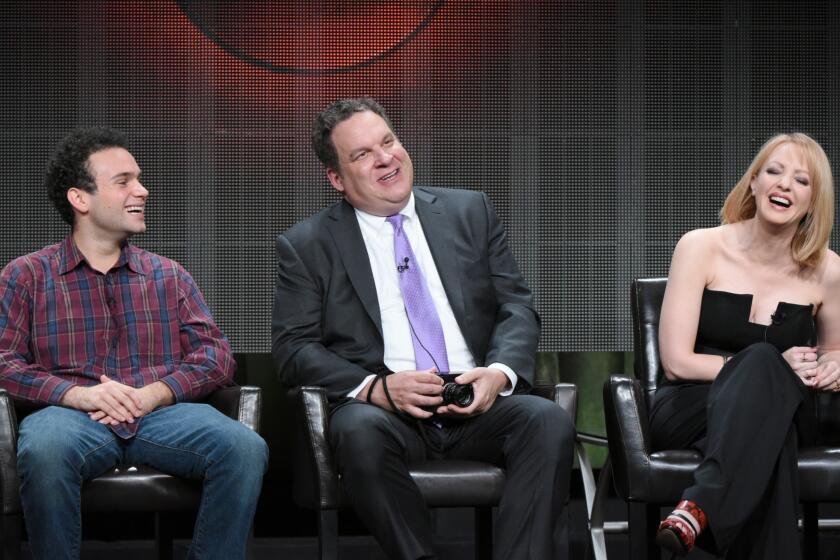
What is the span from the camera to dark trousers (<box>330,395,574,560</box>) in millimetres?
2826

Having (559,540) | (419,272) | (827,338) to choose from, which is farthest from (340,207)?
(827,338)

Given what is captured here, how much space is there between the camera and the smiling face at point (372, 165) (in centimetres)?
343

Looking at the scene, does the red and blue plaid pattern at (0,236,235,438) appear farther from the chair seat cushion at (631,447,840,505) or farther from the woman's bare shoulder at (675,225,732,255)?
the woman's bare shoulder at (675,225,732,255)

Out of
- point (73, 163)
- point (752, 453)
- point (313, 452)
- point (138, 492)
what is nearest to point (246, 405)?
point (313, 452)

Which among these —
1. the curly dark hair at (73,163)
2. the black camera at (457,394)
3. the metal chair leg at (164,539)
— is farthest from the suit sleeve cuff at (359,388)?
the curly dark hair at (73,163)

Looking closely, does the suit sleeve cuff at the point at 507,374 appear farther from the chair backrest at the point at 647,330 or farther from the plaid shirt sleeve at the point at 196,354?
the plaid shirt sleeve at the point at 196,354

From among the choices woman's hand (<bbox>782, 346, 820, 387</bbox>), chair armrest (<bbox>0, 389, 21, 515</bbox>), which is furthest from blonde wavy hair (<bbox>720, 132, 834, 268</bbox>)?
chair armrest (<bbox>0, 389, 21, 515</bbox>)

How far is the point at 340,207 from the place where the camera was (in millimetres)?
3529

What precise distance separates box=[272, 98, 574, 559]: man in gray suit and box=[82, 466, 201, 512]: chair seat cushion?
0.42 meters

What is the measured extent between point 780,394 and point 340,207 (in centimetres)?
142

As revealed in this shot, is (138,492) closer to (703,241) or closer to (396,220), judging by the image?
(396,220)

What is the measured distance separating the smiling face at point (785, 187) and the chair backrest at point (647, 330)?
0.41m

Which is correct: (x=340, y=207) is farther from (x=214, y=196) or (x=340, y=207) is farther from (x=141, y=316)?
(x=214, y=196)

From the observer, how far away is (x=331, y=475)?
303 centimetres
